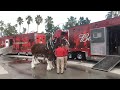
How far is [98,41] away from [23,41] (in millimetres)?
16155

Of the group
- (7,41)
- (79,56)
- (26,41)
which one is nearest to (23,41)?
(26,41)

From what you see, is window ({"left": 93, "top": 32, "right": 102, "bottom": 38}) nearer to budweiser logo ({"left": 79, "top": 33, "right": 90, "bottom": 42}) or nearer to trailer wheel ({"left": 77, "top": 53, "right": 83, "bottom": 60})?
budweiser logo ({"left": 79, "top": 33, "right": 90, "bottom": 42})

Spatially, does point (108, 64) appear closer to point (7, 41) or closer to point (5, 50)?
point (5, 50)

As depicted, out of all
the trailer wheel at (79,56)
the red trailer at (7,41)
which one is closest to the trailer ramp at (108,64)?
the trailer wheel at (79,56)

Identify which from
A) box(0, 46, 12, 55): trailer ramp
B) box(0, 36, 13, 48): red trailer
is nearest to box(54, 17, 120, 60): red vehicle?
box(0, 46, 12, 55): trailer ramp

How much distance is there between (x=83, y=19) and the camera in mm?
86500

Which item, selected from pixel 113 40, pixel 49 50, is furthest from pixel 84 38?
pixel 49 50

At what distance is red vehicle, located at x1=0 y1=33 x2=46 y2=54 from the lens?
26828 millimetres

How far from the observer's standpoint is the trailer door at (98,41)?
14.6 meters

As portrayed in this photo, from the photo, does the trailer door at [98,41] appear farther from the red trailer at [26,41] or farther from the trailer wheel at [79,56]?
the red trailer at [26,41]

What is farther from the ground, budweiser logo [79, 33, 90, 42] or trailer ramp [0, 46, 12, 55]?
budweiser logo [79, 33, 90, 42]

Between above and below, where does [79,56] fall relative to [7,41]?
below

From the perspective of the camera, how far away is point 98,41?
15.2 metres

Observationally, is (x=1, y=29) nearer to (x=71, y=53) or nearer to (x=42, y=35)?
(x=42, y=35)
